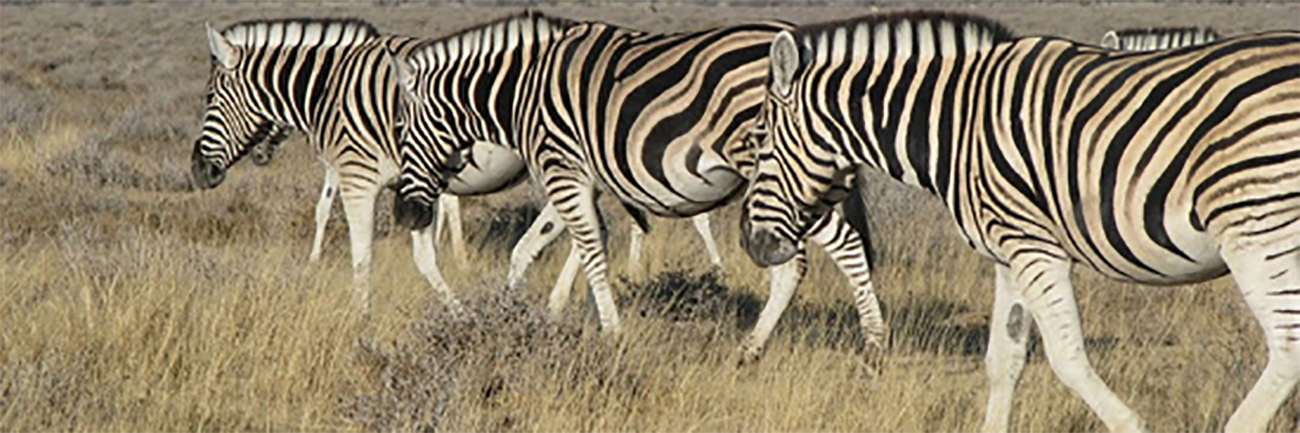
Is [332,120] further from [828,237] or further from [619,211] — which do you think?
[619,211]

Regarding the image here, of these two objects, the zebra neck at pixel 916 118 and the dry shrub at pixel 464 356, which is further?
the dry shrub at pixel 464 356

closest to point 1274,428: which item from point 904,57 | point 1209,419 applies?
point 1209,419

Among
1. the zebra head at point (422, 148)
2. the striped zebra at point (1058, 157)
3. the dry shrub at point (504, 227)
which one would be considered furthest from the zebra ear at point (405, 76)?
the dry shrub at point (504, 227)

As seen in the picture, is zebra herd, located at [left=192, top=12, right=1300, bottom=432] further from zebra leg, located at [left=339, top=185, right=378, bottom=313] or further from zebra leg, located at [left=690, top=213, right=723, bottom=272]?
zebra leg, located at [left=690, top=213, right=723, bottom=272]

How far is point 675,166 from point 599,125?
0.40m

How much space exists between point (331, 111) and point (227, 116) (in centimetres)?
80

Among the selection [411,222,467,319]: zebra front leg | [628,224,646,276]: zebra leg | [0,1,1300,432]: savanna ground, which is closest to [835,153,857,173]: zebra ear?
[0,1,1300,432]: savanna ground

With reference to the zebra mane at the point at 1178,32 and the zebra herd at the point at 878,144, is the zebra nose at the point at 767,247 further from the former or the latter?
the zebra mane at the point at 1178,32

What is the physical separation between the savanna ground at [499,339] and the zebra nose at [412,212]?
38 cm

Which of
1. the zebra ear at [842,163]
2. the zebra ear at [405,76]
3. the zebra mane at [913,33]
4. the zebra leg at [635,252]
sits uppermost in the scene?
the zebra mane at [913,33]

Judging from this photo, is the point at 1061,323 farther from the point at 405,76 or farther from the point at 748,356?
the point at 405,76

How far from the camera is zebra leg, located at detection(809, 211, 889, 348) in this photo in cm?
735

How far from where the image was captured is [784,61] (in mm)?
5480

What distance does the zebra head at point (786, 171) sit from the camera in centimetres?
553
